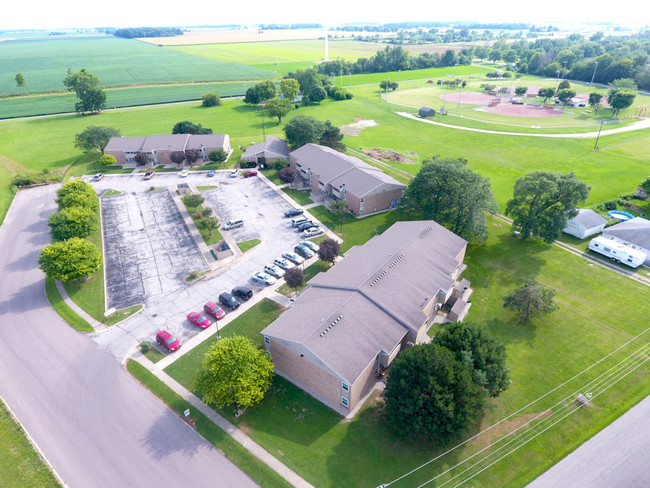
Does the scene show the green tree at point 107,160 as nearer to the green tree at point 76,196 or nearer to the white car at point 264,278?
the green tree at point 76,196

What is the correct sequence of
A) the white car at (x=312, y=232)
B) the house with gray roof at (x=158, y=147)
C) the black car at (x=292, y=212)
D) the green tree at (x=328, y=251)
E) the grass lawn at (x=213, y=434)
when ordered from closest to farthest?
the grass lawn at (x=213, y=434) < the green tree at (x=328, y=251) < the white car at (x=312, y=232) < the black car at (x=292, y=212) < the house with gray roof at (x=158, y=147)

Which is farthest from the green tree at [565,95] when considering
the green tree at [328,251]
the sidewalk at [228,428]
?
the sidewalk at [228,428]

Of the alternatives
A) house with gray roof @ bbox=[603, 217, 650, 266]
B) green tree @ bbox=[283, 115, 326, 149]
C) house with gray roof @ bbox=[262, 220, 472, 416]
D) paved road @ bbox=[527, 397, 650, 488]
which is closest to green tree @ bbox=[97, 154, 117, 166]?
green tree @ bbox=[283, 115, 326, 149]

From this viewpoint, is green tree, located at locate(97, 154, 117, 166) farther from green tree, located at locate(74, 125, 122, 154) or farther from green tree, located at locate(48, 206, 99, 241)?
green tree, located at locate(48, 206, 99, 241)

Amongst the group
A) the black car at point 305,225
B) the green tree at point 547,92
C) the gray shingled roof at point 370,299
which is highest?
the green tree at point 547,92

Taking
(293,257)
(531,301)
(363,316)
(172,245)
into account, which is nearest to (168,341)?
(293,257)

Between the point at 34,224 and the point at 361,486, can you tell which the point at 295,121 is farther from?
the point at 361,486
